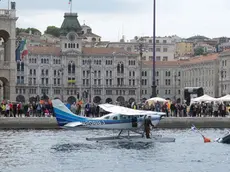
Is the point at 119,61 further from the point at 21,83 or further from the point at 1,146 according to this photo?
the point at 1,146

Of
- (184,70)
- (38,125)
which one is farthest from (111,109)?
(184,70)

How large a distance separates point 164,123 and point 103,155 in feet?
77.3

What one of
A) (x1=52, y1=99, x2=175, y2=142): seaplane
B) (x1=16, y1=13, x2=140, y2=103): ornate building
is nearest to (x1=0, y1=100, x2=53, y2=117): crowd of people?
(x1=52, y1=99, x2=175, y2=142): seaplane

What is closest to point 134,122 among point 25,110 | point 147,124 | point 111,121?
point 147,124

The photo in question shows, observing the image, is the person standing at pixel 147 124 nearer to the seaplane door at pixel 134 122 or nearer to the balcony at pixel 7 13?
the seaplane door at pixel 134 122

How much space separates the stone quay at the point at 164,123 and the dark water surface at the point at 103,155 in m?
5.37

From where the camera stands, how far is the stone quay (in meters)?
69.4

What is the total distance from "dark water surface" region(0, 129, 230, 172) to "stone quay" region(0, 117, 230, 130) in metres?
5.37

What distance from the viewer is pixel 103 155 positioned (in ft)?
163

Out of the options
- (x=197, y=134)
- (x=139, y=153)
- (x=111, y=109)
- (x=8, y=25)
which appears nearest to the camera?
(x=139, y=153)

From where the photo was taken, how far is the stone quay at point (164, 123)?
6944 cm

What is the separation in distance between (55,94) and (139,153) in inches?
5360

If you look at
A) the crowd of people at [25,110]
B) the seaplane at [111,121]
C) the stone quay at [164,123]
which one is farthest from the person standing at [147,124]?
the crowd of people at [25,110]

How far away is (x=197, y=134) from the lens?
66.0 m
